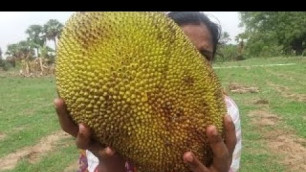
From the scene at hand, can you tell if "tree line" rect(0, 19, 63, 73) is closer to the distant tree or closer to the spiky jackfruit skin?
the distant tree

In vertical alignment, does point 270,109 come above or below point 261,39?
above

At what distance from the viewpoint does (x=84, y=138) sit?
3.86 feet

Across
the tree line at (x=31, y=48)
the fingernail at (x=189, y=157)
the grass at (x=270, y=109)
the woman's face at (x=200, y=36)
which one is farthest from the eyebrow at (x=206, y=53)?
the tree line at (x=31, y=48)

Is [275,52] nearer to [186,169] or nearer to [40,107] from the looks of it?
[40,107]

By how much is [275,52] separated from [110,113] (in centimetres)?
2765

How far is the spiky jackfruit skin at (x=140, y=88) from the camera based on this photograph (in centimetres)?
112

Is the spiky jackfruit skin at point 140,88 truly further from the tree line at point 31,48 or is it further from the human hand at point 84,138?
the tree line at point 31,48

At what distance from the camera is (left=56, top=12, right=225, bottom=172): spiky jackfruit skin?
1117 mm

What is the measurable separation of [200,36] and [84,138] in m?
0.70

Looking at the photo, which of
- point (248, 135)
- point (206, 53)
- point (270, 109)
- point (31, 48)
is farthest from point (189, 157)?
point (31, 48)

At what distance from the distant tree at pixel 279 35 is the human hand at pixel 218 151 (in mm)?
26700

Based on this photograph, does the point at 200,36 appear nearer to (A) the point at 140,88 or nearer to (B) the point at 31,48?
(A) the point at 140,88

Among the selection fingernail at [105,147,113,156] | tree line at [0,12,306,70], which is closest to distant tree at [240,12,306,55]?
tree line at [0,12,306,70]

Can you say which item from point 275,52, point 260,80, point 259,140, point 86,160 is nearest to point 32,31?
point 275,52
